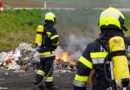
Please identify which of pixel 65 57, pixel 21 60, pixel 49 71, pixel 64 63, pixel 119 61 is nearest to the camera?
pixel 119 61

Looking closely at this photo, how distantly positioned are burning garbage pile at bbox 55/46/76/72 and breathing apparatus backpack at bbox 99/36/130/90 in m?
5.89

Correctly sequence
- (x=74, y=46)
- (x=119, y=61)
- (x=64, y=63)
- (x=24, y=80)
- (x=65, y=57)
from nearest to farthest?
1. (x=119, y=61)
2. (x=24, y=80)
3. (x=64, y=63)
4. (x=65, y=57)
5. (x=74, y=46)

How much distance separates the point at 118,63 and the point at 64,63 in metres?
6.30

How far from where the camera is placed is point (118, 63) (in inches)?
98.2

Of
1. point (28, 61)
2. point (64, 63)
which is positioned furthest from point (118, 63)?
point (28, 61)

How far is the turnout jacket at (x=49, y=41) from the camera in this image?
646 cm

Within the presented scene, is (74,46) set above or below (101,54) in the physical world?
below

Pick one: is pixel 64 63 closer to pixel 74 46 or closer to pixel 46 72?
pixel 74 46

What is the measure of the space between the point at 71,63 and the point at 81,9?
3310 millimetres

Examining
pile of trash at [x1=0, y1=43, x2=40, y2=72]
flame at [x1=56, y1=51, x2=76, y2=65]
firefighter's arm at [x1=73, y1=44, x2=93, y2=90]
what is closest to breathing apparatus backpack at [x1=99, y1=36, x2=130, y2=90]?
firefighter's arm at [x1=73, y1=44, x2=93, y2=90]

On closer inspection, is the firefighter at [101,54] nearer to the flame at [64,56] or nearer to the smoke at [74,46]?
the flame at [64,56]

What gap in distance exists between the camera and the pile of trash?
28.3 feet

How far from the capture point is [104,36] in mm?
2812

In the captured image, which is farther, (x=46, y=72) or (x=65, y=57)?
(x=65, y=57)
